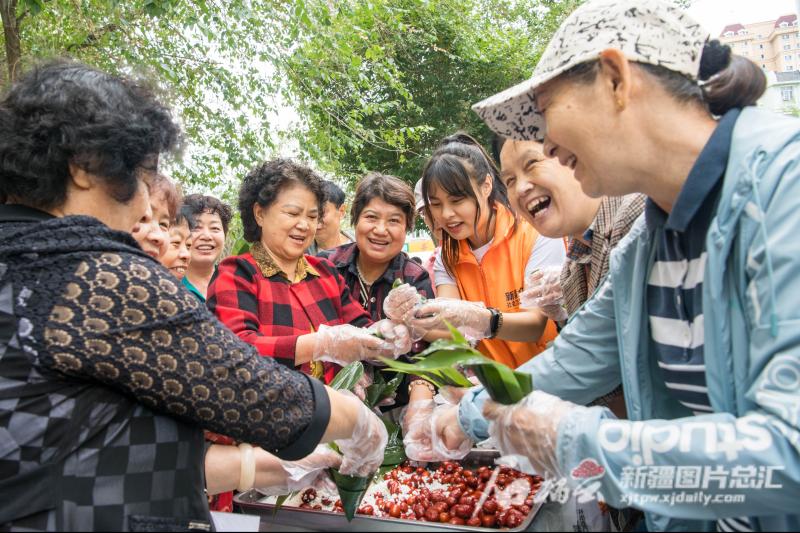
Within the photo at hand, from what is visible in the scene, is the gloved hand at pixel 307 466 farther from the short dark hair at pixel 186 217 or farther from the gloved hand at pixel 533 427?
the short dark hair at pixel 186 217

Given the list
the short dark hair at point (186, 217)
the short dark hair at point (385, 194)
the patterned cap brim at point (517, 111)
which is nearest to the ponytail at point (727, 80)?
the patterned cap brim at point (517, 111)

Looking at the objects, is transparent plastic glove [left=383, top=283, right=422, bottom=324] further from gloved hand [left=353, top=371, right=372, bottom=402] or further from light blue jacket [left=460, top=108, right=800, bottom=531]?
light blue jacket [left=460, top=108, right=800, bottom=531]

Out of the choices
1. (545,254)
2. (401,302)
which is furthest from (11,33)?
(545,254)

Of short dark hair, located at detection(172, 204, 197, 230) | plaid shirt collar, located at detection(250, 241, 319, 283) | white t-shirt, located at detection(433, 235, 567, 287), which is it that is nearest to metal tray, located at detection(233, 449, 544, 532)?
plaid shirt collar, located at detection(250, 241, 319, 283)

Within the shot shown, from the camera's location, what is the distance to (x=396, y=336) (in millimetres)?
2418

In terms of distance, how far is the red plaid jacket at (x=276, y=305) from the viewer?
7.72ft

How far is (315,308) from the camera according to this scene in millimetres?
2643

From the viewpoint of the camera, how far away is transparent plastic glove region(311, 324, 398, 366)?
92.5 inches

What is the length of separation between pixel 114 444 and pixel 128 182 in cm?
59

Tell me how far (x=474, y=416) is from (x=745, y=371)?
27.6 inches

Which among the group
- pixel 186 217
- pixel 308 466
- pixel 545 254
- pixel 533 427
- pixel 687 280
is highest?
pixel 186 217

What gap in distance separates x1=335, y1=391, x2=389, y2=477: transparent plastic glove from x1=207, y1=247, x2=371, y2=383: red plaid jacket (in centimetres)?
64

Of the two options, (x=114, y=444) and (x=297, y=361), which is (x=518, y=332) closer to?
(x=297, y=361)

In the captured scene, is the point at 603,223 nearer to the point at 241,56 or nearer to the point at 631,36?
the point at 631,36
